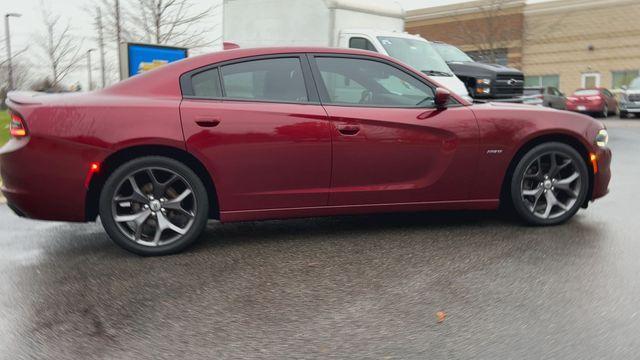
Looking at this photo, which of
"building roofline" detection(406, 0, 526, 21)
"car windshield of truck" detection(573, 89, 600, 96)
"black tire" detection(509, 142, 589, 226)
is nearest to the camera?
"black tire" detection(509, 142, 589, 226)

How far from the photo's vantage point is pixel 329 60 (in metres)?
4.69

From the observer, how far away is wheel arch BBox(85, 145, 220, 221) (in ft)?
13.5

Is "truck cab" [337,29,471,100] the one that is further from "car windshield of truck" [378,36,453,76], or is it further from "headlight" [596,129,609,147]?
"headlight" [596,129,609,147]

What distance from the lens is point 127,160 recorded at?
4.16 meters

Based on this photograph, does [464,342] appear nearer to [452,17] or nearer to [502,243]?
[502,243]

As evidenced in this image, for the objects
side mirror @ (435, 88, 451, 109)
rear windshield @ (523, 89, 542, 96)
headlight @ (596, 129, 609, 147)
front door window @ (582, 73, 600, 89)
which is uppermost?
front door window @ (582, 73, 600, 89)

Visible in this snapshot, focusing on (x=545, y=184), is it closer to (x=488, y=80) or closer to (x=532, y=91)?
(x=488, y=80)

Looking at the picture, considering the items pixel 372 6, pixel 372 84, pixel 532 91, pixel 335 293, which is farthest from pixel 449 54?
pixel 335 293

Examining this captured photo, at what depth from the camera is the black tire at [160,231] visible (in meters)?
4.08

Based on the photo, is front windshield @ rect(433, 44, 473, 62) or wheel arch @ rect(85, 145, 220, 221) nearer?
wheel arch @ rect(85, 145, 220, 221)

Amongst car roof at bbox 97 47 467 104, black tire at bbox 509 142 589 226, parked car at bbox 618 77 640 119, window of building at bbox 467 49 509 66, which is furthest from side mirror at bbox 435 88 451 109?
window of building at bbox 467 49 509 66

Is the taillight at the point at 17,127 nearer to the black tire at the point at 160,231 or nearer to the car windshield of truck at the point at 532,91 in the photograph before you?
the black tire at the point at 160,231

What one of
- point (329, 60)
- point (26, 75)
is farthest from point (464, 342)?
point (26, 75)

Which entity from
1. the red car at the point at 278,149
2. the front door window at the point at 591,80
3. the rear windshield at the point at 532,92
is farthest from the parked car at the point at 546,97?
the front door window at the point at 591,80
